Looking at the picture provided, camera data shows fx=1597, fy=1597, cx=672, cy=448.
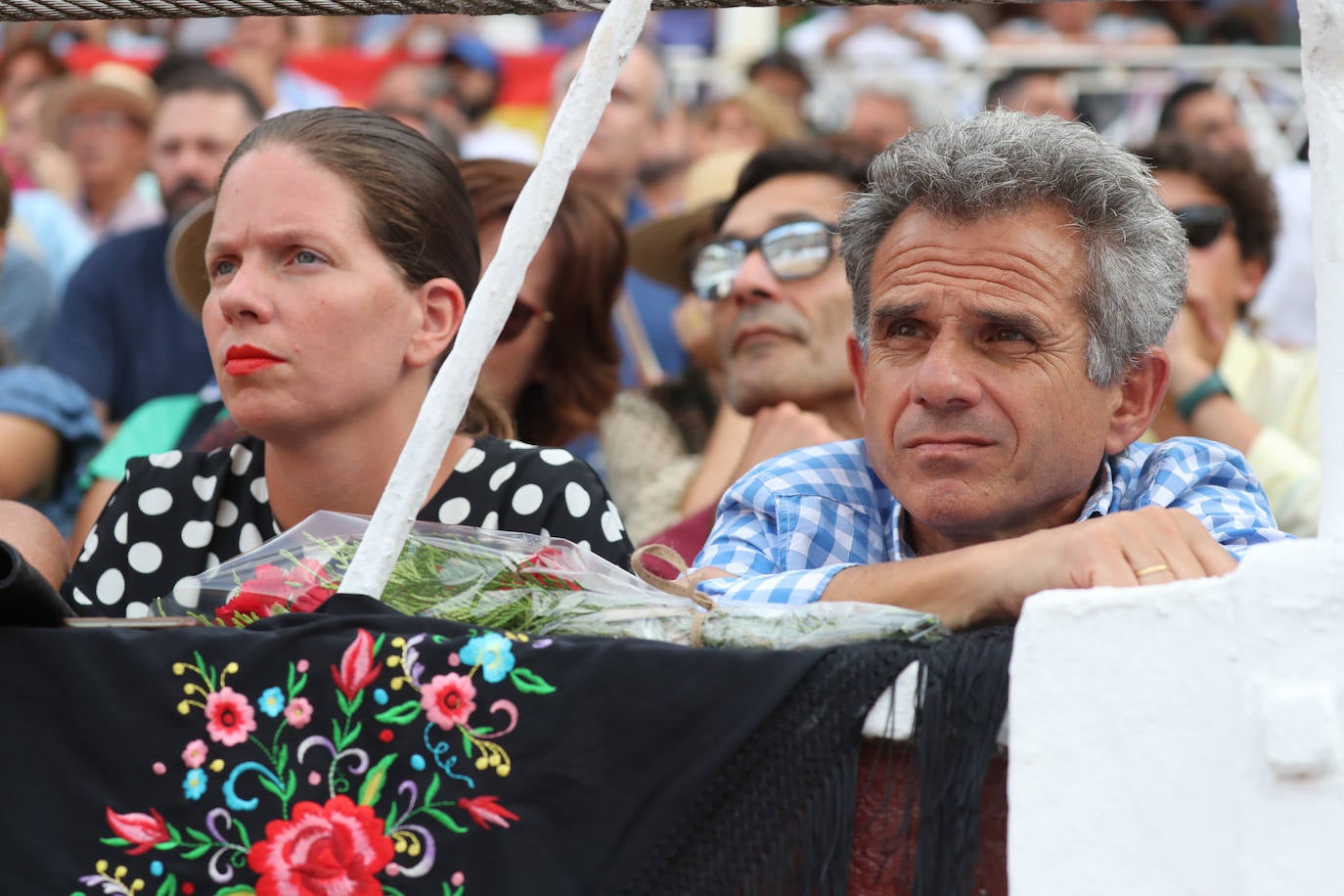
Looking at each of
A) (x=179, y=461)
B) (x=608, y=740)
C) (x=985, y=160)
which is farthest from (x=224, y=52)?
(x=608, y=740)

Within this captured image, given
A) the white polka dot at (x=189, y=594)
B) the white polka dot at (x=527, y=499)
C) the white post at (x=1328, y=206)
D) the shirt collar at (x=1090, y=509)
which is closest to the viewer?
the white post at (x=1328, y=206)

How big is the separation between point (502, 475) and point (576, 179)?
2.70m

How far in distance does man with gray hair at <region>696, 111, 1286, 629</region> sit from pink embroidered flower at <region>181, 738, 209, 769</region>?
582mm

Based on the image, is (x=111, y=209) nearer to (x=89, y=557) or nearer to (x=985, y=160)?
(x=89, y=557)

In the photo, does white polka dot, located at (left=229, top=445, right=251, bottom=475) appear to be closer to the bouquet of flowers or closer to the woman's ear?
the woman's ear

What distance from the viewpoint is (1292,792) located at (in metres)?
1.13

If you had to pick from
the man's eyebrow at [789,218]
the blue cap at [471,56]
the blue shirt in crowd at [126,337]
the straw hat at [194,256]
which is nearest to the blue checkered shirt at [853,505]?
the straw hat at [194,256]

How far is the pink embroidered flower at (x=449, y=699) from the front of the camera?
1.35 m

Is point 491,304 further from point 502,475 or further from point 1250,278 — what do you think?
point 1250,278

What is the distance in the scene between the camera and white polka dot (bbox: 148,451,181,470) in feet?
7.97

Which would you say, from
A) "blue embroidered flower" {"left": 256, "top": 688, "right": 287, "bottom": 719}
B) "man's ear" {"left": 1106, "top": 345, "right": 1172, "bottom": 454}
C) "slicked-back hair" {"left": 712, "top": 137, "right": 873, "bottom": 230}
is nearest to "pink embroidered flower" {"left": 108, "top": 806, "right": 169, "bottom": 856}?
"blue embroidered flower" {"left": 256, "top": 688, "right": 287, "bottom": 719}

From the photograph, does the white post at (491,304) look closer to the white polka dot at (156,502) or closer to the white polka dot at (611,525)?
the white polka dot at (611,525)

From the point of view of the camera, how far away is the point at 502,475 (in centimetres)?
228

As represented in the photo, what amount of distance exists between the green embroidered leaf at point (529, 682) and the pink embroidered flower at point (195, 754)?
292 mm
